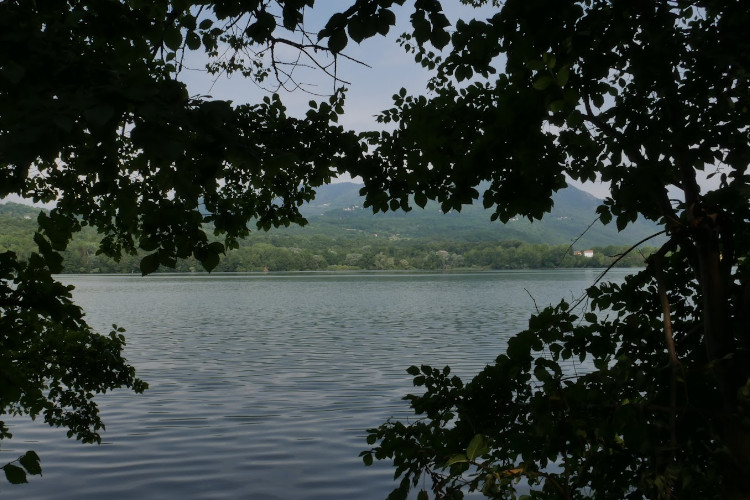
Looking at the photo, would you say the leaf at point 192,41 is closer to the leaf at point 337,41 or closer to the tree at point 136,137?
the tree at point 136,137

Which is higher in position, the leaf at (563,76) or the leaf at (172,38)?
the leaf at (172,38)

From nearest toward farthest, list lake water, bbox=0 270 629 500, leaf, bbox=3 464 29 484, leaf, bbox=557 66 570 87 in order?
leaf, bbox=3 464 29 484 < leaf, bbox=557 66 570 87 < lake water, bbox=0 270 629 500

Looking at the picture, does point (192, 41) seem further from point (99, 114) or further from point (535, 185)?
point (99, 114)

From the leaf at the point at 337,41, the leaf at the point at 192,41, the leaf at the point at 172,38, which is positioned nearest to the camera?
the leaf at the point at 337,41

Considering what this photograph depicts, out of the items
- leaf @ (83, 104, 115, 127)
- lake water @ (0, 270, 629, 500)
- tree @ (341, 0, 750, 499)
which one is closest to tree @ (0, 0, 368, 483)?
leaf @ (83, 104, 115, 127)

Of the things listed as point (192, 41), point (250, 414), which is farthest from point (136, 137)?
point (250, 414)

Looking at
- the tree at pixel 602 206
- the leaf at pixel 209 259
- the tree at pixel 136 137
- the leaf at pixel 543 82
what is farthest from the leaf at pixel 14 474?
the leaf at pixel 543 82

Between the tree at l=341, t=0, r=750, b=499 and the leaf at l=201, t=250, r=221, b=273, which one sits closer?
the leaf at l=201, t=250, r=221, b=273

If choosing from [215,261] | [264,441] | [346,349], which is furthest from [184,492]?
[346,349]

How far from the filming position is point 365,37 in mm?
3225

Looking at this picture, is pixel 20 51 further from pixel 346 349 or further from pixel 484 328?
pixel 484 328

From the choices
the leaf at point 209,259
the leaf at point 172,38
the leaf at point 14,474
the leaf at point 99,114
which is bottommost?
the leaf at point 14,474

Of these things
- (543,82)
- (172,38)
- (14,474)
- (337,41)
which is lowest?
(14,474)

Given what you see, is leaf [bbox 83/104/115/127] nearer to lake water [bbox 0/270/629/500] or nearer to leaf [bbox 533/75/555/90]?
leaf [bbox 533/75/555/90]
